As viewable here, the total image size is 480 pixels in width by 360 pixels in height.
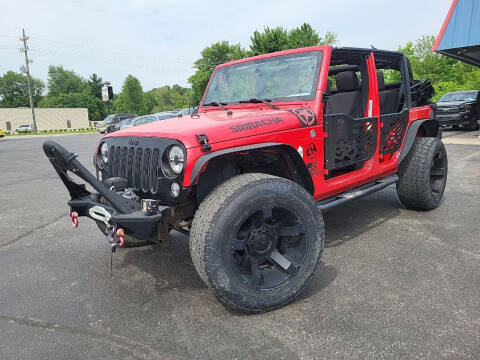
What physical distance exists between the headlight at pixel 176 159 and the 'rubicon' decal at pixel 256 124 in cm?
42

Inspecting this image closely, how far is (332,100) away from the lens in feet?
14.9

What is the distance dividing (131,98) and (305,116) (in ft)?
271

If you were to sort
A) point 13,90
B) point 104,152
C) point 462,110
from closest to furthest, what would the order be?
point 104,152, point 462,110, point 13,90

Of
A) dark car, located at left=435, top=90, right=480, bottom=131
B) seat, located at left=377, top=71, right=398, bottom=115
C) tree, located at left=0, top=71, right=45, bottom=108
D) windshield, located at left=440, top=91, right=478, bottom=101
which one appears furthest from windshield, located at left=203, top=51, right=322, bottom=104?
tree, located at left=0, top=71, right=45, bottom=108

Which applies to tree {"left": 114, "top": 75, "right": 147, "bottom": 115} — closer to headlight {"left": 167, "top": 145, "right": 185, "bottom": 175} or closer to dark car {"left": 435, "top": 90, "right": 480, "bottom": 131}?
dark car {"left": 435, "top": 90, "right": 480, "bottom": 131}

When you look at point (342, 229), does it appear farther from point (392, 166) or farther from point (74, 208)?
point (74, 208)

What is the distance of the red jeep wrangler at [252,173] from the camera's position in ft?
7.97

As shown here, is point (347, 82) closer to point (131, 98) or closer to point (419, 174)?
point (419, 174)

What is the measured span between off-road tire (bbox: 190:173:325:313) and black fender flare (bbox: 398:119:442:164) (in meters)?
2.21

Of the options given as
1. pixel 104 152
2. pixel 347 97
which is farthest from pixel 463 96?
pixel 104 152

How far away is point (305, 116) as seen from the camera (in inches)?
122

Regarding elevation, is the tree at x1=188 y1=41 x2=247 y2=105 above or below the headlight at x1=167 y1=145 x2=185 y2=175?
above

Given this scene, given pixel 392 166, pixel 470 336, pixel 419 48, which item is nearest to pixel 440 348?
pixel 470 336

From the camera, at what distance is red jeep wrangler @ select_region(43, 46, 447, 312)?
2.43 meters
